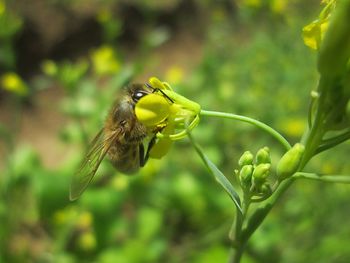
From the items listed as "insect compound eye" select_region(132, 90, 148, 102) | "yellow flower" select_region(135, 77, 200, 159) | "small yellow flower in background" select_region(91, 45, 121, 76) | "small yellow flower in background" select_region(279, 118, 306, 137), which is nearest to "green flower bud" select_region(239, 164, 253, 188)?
"yellow flower" select_region(135, 77, 200, 159)

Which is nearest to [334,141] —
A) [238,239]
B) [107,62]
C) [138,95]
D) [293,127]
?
[238,239]

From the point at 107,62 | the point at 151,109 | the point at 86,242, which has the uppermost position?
the point at 151,109

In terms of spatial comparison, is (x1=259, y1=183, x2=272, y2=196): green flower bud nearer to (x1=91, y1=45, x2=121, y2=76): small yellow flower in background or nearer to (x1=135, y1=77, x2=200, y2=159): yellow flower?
(x1=135, y1=77, x2=200, y2=159): yellow flower

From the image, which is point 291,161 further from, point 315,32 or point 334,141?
point 315,32

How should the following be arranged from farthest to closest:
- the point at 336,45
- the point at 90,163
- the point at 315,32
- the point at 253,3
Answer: the point at 253,3, the point at 90,163, the point at 315,32, the point at 336,45

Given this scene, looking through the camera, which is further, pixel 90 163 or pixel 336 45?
pixel 90 163

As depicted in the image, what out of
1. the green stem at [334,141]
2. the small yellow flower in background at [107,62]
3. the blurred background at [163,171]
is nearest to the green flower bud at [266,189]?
the green stem at [334,141]

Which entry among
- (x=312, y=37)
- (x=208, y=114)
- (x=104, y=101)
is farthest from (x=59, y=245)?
(x=312, y=37)
